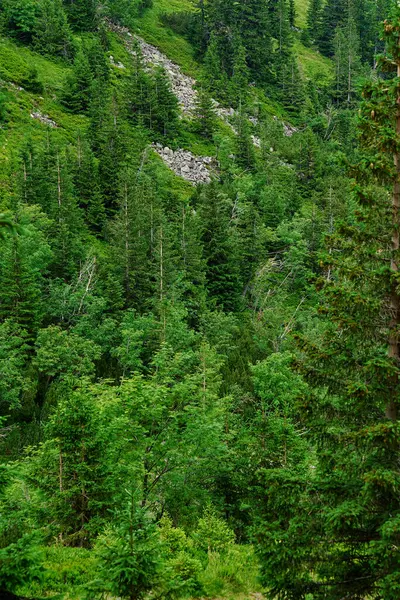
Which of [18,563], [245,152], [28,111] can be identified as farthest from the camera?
[245,152]

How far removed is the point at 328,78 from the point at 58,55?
58.2 metres

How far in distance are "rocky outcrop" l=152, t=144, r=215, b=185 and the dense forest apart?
36cm

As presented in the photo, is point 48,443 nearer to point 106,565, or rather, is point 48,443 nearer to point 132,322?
point 106,565

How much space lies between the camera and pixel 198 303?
45781 mm

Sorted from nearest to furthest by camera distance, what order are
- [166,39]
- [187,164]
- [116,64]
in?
[187,164] → [116,64] → [166,39]

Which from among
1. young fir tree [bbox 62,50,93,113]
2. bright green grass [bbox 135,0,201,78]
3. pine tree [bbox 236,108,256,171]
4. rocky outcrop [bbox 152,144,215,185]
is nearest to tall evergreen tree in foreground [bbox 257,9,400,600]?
rocky outcrop [bbox 152,144,215,185]

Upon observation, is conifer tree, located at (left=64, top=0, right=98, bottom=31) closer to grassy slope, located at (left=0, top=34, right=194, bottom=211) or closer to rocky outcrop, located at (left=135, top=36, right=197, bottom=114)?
rocky outcrop, located at (left=135, top=36, right=197, bottom=114)

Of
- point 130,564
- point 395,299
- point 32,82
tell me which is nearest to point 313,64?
point 32,82

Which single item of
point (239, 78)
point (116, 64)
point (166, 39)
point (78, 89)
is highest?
point (166, 39)

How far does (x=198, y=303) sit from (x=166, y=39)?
3021 inches

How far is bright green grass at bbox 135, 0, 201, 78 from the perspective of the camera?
9544 cm

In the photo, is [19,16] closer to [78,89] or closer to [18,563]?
[78,89]

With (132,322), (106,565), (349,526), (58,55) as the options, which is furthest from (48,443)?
(58,55)

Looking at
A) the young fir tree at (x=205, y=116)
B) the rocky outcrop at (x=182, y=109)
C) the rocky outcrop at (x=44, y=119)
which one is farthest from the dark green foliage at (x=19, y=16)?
the young fir tree at (x=205, y=116)
